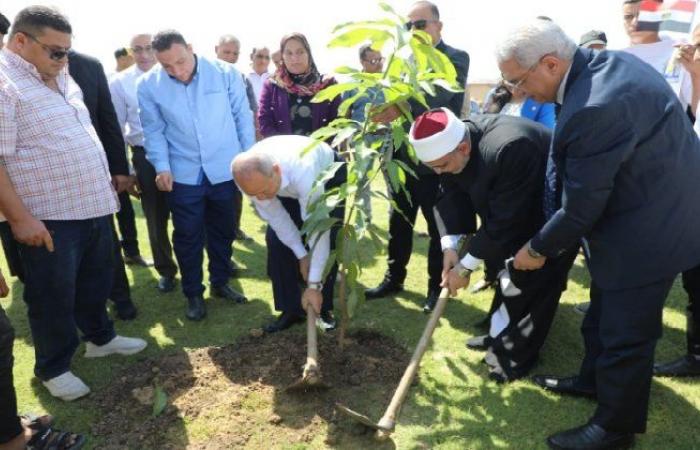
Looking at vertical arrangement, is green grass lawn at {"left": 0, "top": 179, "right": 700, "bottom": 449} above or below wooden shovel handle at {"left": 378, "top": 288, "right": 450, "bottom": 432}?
below

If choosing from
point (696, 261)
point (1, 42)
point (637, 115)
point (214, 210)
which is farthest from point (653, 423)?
point (1, 42)

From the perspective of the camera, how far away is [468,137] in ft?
9.37

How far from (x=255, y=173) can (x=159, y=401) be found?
1461 millimetres

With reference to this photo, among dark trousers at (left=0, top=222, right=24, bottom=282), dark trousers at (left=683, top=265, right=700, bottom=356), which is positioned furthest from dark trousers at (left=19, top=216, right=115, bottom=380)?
dark trousers at (left=683, top=265, right=700, bottom=356)

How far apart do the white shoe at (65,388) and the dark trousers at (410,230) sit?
2481 millimetres

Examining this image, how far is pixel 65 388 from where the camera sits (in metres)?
3.05

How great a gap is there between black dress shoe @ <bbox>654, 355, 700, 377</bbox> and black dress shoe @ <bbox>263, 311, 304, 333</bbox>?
2487 millimetres

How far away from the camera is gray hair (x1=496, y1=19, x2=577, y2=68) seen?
6.63ft

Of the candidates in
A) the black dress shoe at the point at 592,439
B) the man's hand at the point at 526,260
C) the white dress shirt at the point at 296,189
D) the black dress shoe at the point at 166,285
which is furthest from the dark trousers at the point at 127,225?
the black dress shoe at the point at 592,439

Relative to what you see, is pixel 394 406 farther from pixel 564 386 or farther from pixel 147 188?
pixel 147 188

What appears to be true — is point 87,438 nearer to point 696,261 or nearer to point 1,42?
point 1,42

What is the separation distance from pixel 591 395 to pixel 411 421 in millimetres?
1108

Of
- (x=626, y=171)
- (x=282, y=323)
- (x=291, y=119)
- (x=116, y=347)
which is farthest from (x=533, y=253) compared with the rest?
(x=116, y=347)

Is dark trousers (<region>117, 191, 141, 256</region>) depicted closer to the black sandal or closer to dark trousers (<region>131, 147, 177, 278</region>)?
dark trousers (<region>131, 147, 177, 278</region>)
